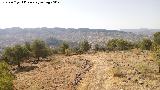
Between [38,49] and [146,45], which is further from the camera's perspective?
[146,45]

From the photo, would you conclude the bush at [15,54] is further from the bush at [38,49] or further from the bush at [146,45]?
the bush at [146,45]

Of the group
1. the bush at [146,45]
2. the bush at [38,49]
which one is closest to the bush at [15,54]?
the bush at [38,49]

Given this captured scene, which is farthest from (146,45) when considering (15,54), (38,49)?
(15,54)

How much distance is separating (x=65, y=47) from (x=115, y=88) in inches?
3613

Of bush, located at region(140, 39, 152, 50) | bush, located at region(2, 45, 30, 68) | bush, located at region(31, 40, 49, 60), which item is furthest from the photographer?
bush, located at region(140, 39, 152, 50)

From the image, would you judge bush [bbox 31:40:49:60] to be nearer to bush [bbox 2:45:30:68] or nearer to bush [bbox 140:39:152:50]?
bush [bbox 2:45:30:68]

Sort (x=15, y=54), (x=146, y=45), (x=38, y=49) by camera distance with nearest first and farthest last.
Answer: (x=15, y=54) → (x=38, y=49) → (x=146, y=45)

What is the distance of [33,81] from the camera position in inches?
2359

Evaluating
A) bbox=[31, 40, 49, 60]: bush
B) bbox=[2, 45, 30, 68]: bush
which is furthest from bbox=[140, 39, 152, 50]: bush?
bbox=[2, 45, 30, 68]: bush

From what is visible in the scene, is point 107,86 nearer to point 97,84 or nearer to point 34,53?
point 97,84

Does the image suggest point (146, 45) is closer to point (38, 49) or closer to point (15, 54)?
point (38, 49)

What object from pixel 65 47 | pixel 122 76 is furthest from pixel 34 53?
pixel 122 76

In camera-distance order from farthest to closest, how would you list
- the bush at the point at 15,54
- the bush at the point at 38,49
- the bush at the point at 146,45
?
the bush at the point at 146,45 → the bush at the point at 38,49 → the bush at the point at 15,54

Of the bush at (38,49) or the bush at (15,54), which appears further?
the bush at (38,49)
